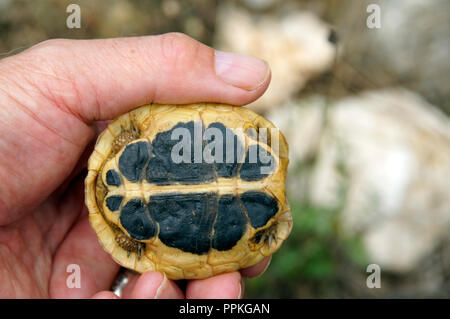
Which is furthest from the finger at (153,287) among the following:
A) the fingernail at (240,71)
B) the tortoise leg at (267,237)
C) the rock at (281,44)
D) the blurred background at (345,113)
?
the rock at (281,44)

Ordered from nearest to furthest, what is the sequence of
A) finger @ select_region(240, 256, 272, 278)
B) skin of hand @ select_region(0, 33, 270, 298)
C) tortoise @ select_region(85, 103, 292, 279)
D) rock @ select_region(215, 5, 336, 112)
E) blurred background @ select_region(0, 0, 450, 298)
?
tortoise @ select_region(85, 103, 292, 279) → skin of hand @ select_region(0, 33, 270, 298) → finger @ select_region(240, 256, 272, 278) → blurred background @ select_region(0, 0, 450, 298) → rock @ select_region(215, 5, 336, 112)

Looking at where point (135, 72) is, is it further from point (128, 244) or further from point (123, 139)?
point (128, 244)

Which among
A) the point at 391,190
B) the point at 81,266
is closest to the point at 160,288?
the point at 81,266

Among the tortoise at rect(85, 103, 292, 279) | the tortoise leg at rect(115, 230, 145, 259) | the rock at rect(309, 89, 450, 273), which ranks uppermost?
the tortoise at rect(85, 103, 292, 279)

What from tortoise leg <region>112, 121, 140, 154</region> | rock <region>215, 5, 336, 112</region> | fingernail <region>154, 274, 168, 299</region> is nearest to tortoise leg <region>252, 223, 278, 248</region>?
fingernail <region>154, 274, 168, 299</region>

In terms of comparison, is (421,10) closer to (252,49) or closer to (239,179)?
(252,49)

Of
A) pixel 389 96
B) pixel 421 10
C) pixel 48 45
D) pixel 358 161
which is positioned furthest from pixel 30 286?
pixel 421 10

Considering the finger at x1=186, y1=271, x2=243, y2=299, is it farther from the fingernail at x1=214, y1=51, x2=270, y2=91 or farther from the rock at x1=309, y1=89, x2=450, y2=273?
A: the rock at x1=309, y1=89, x2=450, y2=273
